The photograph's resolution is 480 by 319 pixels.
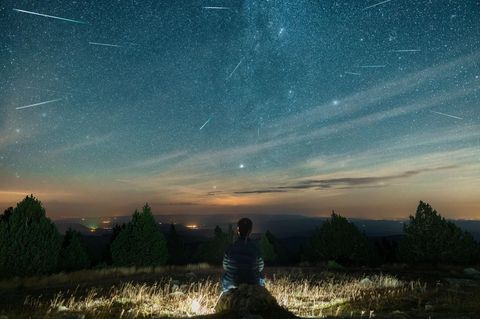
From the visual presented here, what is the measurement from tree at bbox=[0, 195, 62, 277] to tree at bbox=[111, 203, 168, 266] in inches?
201

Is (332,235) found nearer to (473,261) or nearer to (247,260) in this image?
(473,261)

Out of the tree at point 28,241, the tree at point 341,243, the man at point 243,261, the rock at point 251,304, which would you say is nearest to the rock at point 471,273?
the tree at point 341,243

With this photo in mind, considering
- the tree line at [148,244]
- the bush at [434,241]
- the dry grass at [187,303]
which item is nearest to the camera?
the dry grass at [187,303]

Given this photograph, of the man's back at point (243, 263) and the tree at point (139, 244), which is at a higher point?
the man's back at point (243, 263)

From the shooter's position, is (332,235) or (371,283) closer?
(371,283)

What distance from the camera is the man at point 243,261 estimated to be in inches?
285

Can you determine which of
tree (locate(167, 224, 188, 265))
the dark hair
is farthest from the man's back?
tree (locate(167, 224, 188, 265))

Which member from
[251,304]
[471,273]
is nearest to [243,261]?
[251,304]

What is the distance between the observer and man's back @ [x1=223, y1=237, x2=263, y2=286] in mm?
7234

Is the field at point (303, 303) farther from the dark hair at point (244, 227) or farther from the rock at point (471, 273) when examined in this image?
the rock at point (471, 273)

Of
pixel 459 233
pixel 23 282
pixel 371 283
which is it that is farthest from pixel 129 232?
pixel 459 233

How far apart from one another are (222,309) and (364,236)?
26009 millimetres

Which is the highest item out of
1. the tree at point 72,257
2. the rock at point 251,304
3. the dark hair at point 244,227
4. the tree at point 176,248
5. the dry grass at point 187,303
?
the dark hair at point 244,227

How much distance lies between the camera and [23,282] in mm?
15820
